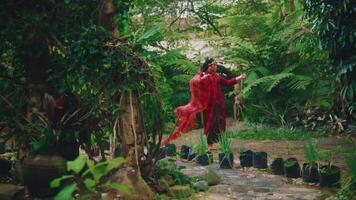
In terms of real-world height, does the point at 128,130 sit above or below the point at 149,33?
below

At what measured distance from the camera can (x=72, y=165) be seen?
1839 millimetres

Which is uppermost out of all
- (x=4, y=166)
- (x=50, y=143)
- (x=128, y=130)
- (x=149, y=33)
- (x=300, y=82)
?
(x=149, y=33)

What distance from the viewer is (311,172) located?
19.0 ft

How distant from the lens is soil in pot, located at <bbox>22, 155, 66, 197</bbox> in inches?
196

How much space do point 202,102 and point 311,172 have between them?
281 cm

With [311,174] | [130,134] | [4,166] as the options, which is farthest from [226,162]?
[4,166]

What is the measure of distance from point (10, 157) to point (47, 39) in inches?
87.8

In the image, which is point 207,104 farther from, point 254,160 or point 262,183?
point 262,183

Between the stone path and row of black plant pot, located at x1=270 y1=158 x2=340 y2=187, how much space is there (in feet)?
0.43

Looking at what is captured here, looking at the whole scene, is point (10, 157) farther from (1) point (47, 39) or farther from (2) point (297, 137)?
(2) point (297, 137)

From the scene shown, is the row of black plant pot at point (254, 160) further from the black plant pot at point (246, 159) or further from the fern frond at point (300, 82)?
the fern frond at point (300, 82)

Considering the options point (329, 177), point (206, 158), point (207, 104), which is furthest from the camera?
point (207, 104)

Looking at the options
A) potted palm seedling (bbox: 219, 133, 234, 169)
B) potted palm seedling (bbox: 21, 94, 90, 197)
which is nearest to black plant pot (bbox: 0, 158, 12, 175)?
potted palm seedling (bbox: 21, 94, 90, 197)

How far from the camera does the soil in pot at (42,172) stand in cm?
498
